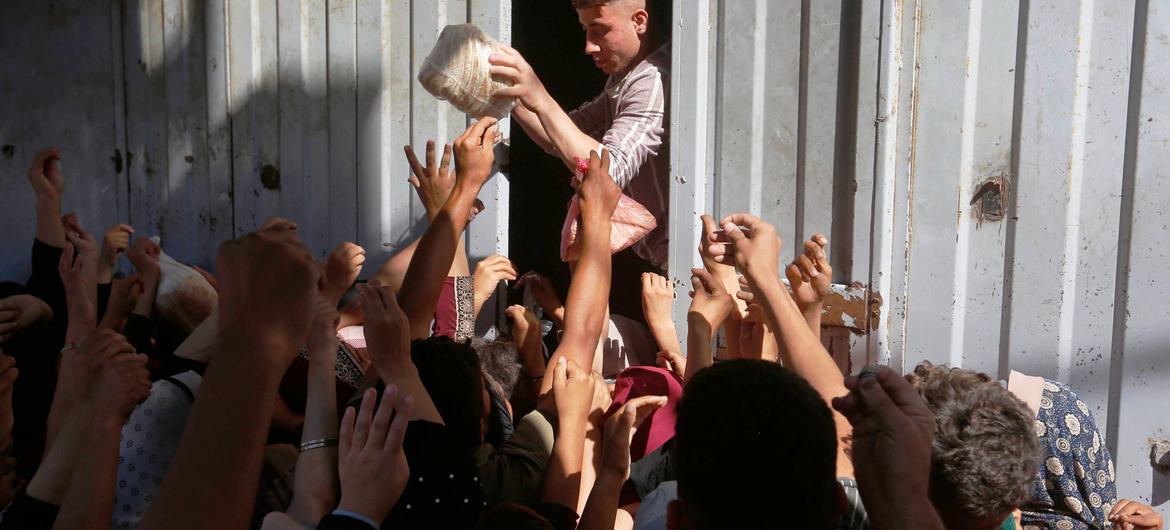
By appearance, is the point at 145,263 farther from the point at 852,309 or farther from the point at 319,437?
the point at 852,309

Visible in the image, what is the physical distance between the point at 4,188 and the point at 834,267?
181 inches

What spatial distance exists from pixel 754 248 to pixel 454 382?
0.82 meters

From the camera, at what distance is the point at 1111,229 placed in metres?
2.52

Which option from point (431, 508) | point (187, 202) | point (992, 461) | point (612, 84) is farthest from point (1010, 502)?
point (187, 202)

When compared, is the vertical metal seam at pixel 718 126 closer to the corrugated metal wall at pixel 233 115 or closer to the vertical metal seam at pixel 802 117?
the vertical metal seam at pixel 802 117

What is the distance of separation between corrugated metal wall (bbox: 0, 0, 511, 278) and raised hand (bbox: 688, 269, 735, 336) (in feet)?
3.81

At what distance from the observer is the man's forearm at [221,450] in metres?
1.54

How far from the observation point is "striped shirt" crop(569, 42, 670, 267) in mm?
3316

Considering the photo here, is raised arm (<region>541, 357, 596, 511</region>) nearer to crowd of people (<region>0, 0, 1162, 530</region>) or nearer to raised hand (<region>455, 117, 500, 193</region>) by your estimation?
crowd of people (<region>0, 0, 1162, 530</region>)

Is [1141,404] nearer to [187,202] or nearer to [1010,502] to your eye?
[1010,502]

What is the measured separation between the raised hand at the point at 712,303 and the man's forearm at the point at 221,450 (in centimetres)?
137

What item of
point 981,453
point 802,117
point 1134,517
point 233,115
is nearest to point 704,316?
point 802,117

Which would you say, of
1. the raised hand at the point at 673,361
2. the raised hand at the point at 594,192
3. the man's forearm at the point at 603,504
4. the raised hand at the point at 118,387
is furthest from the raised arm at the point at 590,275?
the raised hand at the point at 118,387

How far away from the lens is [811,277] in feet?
8.61
